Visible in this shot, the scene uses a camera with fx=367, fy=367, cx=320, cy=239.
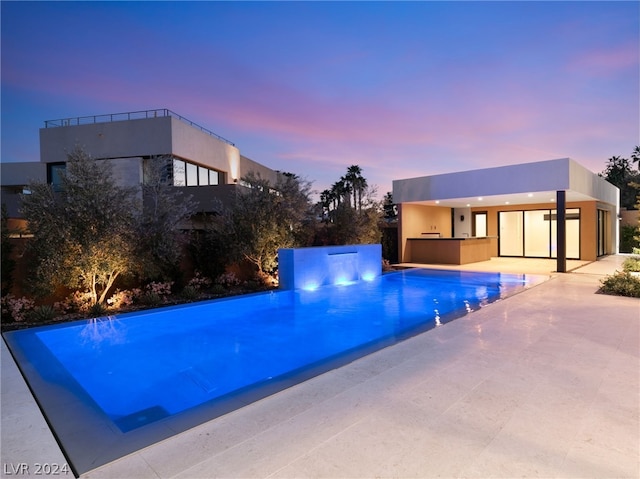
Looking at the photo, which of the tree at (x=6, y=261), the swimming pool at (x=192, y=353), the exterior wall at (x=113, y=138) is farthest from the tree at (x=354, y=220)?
the tree at (x=6, y=261)

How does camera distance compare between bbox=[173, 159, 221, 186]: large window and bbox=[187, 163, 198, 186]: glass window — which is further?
bbox=[187, 163, 198, 186]: glass window

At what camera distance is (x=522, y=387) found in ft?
10.4

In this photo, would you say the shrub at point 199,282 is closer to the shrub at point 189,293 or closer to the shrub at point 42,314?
the shrub at point 189,293

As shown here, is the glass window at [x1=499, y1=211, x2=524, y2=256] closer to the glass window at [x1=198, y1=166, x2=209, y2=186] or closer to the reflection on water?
the glass window at [x1=198, y1=166, x2=209, y2=186]

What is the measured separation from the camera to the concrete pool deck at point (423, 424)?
210 centimetres

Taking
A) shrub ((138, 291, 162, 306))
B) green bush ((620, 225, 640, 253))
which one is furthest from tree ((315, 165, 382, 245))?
green bush ((620, 225, 640, 253))

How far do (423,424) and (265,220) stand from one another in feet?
26.1

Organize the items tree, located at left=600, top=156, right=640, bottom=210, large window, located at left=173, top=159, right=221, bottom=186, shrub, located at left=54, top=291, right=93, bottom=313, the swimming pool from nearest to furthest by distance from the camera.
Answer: the swimming pool → shrub, located at left=54, top=291, right=93, bottom=313 → large window, located at left=173, top=159, right=221, bottom=186 → tree, located at left=600, top=156, right=640, bottom=210

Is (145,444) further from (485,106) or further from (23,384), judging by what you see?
(485,106)

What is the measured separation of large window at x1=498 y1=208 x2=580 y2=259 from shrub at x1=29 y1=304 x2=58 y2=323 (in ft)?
59.3

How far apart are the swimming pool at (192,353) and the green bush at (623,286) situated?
1.88 metres

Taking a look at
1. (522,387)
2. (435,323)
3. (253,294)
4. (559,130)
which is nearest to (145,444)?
(522,387)

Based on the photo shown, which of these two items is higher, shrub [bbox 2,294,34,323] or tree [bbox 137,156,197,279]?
tree [bbox 137,156,197,279]

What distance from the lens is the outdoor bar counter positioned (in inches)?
587
